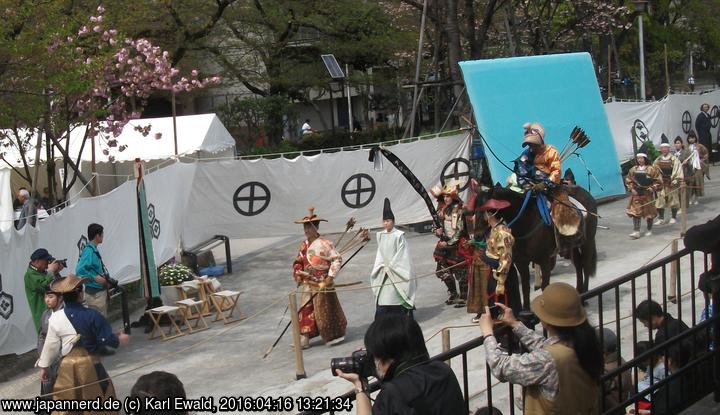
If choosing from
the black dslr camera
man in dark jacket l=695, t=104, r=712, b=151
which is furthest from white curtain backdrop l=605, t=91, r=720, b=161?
the black dslr camera

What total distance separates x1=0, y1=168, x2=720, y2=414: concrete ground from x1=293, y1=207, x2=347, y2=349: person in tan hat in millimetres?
221

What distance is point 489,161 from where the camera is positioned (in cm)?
1730

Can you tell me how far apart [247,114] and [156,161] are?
8652 mm

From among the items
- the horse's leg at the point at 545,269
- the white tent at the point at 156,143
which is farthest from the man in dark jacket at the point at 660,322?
the white tent at the point at 156,143

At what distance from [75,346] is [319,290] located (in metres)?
4.10

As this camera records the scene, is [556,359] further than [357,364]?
Yes

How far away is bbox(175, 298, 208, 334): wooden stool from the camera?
12.6 metres

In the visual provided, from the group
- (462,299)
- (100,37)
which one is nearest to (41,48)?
(100,37)

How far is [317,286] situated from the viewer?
1115cm

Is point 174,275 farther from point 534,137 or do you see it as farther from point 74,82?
point 534,137

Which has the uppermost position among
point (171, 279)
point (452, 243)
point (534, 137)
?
point (534, 137)

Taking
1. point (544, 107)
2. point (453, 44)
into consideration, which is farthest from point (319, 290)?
point (453, 44)

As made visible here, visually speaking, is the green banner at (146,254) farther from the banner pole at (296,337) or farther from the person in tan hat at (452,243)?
the person in tan hat at (452,243)

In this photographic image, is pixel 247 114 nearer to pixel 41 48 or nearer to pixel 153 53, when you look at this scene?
pixel 153 53
